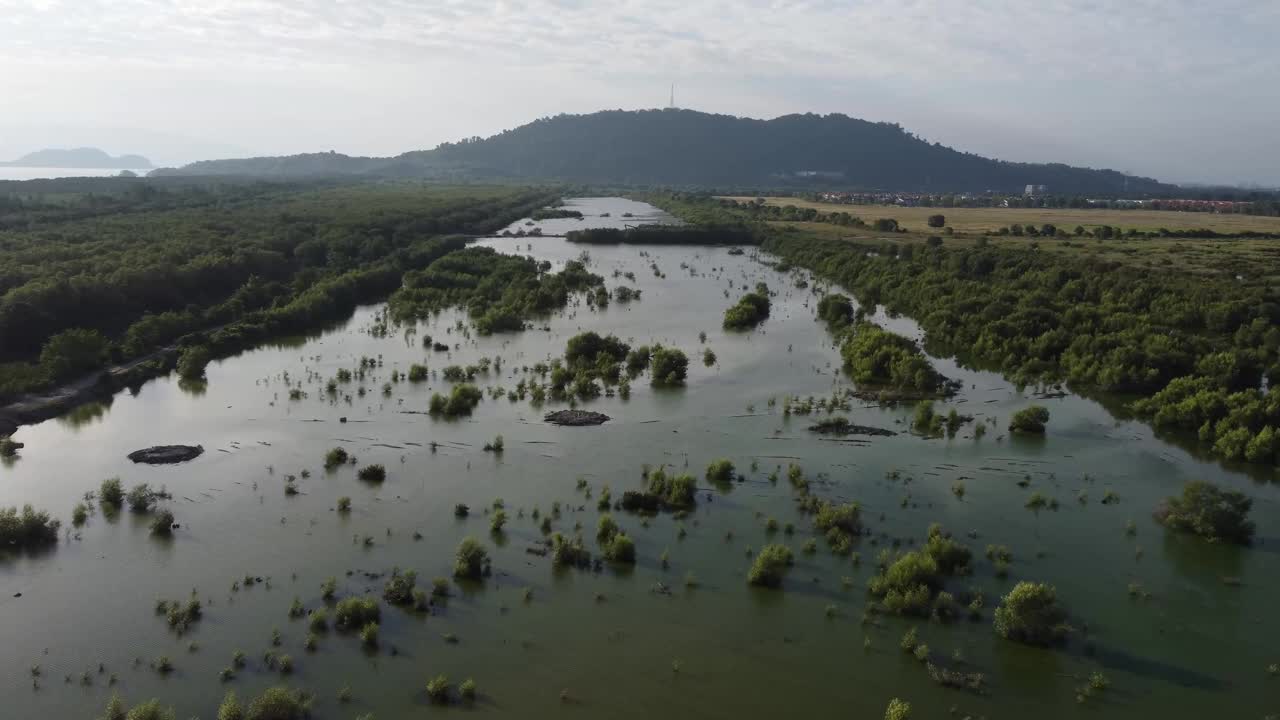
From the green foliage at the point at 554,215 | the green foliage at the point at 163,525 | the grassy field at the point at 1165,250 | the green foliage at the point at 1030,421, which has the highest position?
the green foliage at the point at 554,215

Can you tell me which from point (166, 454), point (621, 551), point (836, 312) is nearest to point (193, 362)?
point (166, 454)

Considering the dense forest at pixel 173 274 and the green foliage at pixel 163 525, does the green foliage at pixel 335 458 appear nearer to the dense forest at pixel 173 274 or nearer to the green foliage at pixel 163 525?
the green foliage at pixel 163 525

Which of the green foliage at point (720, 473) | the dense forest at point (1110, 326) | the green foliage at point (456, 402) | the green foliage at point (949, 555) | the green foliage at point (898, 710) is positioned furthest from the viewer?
the green foliage at point (456, 402)

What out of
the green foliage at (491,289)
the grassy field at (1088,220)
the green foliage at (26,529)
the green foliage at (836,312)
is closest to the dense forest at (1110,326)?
the green foliage at (836,312)

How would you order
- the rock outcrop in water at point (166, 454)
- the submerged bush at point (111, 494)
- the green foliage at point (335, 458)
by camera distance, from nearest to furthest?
the submerged bush at point (111, 494) → the green foliage at point (335, 458) → the rock outcrop in water at point (166, 454)

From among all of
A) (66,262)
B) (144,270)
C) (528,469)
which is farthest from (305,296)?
(528,469)

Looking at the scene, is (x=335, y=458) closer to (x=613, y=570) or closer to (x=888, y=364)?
(x=613, y=570)

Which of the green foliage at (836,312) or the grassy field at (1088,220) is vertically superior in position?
the grassy field at (1088,220)
